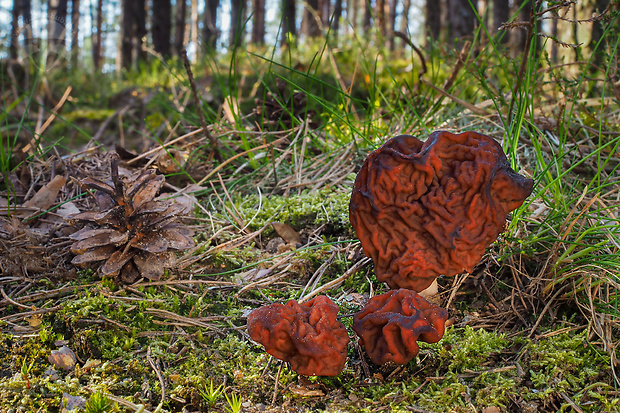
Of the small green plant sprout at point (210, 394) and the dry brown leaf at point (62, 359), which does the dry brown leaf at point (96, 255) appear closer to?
the dry brown leaf at point (62, 359)

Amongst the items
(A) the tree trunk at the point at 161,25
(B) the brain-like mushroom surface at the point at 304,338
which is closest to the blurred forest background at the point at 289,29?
(A) the tree trunk at the point at 161,25

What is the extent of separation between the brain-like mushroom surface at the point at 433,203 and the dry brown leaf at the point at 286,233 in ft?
3.17

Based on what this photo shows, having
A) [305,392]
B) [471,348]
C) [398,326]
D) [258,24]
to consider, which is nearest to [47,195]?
[305,392]

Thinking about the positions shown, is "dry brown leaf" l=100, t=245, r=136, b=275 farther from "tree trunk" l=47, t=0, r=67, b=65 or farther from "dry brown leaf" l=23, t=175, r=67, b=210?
"tree trunk" l=47, t=0, r=67, b=65

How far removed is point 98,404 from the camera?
1.71 meters

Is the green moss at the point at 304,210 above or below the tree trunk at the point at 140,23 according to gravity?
below

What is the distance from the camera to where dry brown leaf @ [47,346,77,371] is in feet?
6.53

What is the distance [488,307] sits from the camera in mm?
2467

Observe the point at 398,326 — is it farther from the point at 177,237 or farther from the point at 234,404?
the point at 177,237

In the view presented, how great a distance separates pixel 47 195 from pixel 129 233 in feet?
3.63

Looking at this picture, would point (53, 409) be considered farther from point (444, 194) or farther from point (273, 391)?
point (444, 194)

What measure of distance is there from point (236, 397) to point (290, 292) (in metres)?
0.77

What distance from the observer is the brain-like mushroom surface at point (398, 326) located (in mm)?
1861

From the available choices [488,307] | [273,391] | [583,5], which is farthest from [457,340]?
[583,5]
